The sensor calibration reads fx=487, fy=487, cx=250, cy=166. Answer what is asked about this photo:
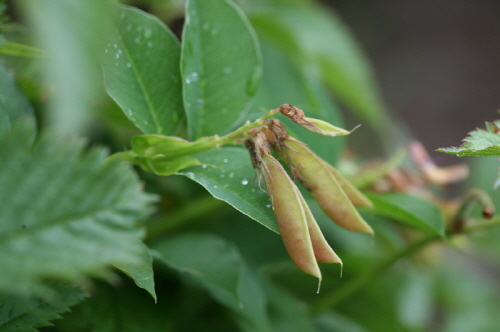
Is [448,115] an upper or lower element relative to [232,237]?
lower

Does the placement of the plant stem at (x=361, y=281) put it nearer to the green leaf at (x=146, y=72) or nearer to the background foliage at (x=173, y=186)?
the background foliage at (x=173, y=186)

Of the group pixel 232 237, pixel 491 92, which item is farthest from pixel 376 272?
pixel 491 92

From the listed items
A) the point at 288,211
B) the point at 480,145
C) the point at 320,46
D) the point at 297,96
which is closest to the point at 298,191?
the point at 288,211

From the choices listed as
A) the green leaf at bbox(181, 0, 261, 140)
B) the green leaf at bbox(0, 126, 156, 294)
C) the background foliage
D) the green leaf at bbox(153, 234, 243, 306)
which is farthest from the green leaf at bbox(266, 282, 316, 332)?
the green leaf at bbox(0, 126, 156, 294)

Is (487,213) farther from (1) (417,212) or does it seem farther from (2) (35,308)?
(2) (35,308)

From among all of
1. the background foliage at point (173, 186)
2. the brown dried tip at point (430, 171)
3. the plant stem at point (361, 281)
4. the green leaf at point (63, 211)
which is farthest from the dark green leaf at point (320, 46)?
the green leaf at point (63, 211)

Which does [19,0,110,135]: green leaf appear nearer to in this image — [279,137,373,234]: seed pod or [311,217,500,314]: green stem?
[279,137,373,234]: seed pod

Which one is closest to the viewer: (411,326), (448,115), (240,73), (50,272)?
(50,272)

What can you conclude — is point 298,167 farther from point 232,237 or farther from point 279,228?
point 232,237
